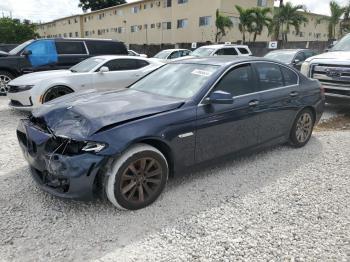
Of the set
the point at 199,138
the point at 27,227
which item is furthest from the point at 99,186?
the point at 199,138

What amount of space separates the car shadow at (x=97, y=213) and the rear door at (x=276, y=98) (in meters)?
0.59

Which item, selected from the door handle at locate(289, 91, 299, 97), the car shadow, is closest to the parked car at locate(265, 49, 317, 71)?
Result: the door handle at locate(289, 91, 299, 97)

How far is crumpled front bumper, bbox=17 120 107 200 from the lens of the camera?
3.17 metres

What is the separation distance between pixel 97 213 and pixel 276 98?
3.02 meters

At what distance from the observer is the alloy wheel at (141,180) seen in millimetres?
3424

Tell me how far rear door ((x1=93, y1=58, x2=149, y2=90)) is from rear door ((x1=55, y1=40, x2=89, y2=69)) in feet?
8.86

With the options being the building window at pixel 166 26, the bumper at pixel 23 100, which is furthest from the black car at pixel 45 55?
the building window at pixel 166 26

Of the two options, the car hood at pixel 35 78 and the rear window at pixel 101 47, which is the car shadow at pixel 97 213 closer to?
the car hood at pixel 35 78

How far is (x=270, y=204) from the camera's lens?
12.3ft

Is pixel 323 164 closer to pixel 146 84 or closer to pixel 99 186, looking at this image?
pixel 146 84

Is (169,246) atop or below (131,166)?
below

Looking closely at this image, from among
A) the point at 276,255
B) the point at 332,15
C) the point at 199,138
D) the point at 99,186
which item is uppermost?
the point at 332,15

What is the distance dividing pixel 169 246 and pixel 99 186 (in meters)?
0.96

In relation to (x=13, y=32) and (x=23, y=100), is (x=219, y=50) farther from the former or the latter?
(x=13, y=32)
